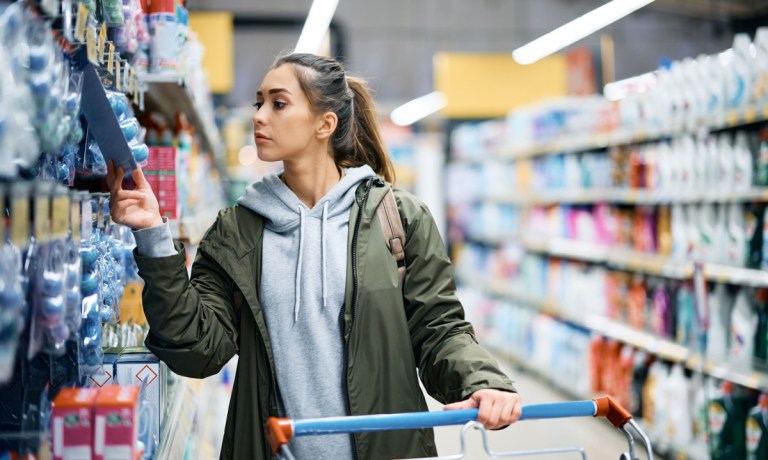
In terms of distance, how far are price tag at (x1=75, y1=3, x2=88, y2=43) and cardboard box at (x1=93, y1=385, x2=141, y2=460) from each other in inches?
22.7

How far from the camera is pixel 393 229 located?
2.12m

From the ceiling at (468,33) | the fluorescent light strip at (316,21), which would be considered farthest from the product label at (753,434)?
the ceiling at (468,33)

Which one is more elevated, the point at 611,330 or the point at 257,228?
the point at 257,228

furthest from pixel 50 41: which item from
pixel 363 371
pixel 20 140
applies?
pixel 363 371

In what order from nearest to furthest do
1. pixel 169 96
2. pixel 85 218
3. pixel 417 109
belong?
1. pixel 85 218
2. pixel 169 96
3. pixel 417 109

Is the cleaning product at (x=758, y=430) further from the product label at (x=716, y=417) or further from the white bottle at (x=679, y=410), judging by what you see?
the white bottle at (x=679, y=410)

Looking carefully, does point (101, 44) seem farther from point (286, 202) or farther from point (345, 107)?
point (345, 107)

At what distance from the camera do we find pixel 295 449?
2.04 m

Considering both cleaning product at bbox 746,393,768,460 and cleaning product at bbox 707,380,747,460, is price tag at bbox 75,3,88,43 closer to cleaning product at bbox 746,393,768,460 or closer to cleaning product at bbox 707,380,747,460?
cleaning product at bbox 746,393,768,460

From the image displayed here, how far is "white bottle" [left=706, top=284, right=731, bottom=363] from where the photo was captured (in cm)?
477

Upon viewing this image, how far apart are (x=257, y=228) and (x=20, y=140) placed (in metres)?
1.05

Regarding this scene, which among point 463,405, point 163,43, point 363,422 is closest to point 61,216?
point 363,422

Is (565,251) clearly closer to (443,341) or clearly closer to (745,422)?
(745,422)

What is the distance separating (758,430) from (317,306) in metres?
A: 2.96
